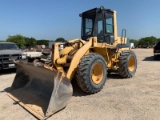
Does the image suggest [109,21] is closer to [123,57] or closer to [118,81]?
[123,57]

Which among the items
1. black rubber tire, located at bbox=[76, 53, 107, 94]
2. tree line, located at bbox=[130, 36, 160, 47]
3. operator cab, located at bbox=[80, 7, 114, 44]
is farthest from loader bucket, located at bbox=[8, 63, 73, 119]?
tree line, located at bbox=[130, 36, 160, 47]

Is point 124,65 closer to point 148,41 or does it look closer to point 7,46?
point 7,46

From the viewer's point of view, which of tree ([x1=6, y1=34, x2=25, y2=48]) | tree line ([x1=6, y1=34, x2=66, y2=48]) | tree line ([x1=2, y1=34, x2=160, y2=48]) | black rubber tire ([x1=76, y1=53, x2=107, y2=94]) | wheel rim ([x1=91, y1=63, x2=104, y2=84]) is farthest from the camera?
tree line ([x1=6, y1=34, x2=66, y2=48])

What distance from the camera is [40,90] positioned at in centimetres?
578

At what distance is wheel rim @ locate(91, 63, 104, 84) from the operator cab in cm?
134

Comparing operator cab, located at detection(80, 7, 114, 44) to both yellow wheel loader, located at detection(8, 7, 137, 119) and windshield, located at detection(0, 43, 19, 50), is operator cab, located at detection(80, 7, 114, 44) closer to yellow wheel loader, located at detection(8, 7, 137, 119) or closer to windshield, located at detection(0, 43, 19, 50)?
yellow wheel loader, located at detection(8, 7, 137, 119)

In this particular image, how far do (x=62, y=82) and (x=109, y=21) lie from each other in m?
3.68

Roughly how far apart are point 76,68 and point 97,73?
877mm

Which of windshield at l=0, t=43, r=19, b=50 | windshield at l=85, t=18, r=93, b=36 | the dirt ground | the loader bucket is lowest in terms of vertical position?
the dirt ground

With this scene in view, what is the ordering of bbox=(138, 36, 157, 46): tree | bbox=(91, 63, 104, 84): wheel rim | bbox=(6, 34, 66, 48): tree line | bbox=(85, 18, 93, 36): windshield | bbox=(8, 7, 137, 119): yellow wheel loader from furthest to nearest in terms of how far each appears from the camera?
bbox=(6, 34, 66, 48): tree line
bbox=(138, 36, 157, 46): tree
bbox=(85, 18, 93, 36): windshield
bbox=(91, 63, 104, 84): wheel rim
bbox=(8, 7, 137, 119): yellow wheel loader

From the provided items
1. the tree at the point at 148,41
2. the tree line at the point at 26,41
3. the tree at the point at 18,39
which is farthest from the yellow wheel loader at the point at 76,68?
the tree at the point at 18,39

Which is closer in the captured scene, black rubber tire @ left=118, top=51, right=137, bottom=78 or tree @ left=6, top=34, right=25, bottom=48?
black rubber tire @ left=118, top=51, right=137, bottom=78

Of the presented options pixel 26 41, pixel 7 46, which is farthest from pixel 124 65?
pixel 26 41

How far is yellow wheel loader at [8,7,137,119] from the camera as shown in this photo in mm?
4788
